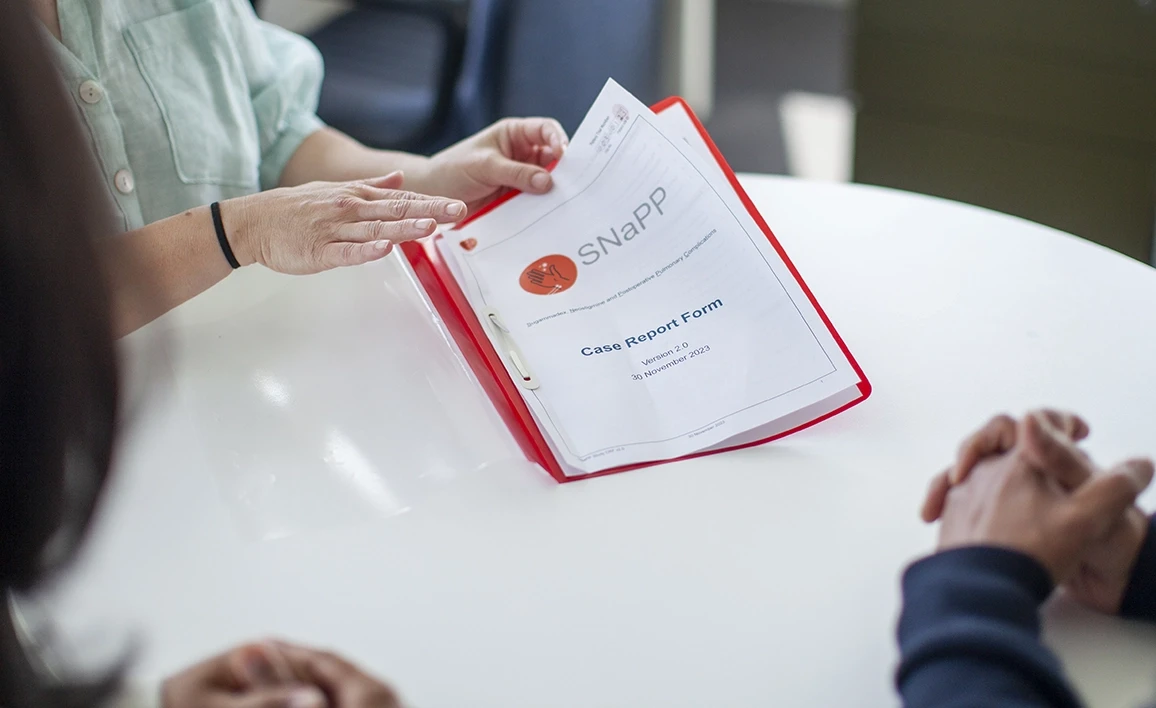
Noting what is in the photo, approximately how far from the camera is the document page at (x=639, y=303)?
30.7 inches

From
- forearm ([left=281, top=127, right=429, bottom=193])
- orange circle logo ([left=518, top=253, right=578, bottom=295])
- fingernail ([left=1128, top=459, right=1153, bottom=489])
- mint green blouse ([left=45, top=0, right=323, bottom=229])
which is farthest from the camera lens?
forearm ([left=281, top=127, right=429, bottom=193])

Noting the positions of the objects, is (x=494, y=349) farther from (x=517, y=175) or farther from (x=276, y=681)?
(x=276, y=681)

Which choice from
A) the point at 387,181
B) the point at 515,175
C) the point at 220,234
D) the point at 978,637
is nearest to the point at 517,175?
the point at 515,175

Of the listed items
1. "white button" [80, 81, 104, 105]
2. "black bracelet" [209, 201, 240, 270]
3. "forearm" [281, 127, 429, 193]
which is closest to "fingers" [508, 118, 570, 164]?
"forearm" [281, 127, 429, 193]

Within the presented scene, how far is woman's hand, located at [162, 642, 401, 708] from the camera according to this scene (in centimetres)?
55

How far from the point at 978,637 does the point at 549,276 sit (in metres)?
0.47

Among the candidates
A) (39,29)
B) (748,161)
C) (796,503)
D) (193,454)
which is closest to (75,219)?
(39,29)

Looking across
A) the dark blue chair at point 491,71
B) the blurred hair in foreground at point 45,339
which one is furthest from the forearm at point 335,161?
the blurred hair in foreground at point 45,339

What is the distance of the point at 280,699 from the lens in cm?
53

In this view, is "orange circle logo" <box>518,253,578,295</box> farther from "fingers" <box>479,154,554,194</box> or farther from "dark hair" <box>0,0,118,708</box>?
"dark hair" <box>0,0,118,708</box>

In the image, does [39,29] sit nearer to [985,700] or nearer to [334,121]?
[985,700]

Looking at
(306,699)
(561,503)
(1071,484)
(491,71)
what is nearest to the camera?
(306,699)

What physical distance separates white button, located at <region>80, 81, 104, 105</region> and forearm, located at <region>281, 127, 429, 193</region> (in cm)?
25

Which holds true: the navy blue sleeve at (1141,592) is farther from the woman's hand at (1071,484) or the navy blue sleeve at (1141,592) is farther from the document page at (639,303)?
the document page at (639,303)
